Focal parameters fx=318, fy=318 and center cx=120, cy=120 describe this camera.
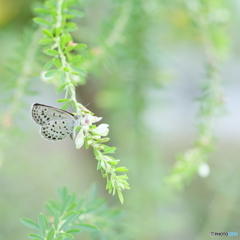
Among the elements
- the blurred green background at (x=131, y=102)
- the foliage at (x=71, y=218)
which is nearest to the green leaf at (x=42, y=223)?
the foliage at (x=71, y=218)

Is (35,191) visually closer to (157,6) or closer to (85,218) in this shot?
(85,218)

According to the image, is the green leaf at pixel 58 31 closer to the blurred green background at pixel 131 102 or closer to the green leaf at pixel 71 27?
the green leaf at pixel 71 27

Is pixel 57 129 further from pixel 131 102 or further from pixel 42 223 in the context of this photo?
pixel 131 102

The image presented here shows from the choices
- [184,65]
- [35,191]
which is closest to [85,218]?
[35,191]

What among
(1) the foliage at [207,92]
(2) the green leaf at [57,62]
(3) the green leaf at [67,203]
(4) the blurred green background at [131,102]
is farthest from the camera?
(4) the blurred green background at [131,102]

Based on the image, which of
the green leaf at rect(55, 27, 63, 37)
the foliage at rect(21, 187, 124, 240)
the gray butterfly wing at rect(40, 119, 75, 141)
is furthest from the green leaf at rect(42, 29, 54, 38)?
the foliage at rect(21, 187, 124, 240)

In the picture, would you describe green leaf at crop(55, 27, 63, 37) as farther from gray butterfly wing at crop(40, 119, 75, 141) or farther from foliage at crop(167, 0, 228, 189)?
foliage at crop(167, 0, 228, 189)

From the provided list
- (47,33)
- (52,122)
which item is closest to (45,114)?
(52,122)

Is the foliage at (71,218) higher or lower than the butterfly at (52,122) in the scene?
lower
